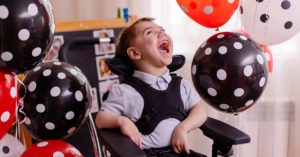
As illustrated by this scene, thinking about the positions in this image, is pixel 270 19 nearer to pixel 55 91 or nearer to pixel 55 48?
pixel 55 91

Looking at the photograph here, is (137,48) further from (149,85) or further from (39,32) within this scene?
(39,32)

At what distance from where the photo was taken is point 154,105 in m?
1.45

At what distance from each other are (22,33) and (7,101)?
0.17 meters

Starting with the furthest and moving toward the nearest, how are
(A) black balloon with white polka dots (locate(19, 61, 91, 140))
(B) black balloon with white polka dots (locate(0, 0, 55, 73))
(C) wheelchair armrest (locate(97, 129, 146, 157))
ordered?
(A) black balloon with white polka dots (locate(19, 61, 91, 140)) → (C) wheelchair armrest (locate(97, 129, 146, 157)) → (B) black balloon with white polka dots (locate(0, 0, 55, 73))

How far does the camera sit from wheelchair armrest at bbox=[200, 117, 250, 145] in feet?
4.29

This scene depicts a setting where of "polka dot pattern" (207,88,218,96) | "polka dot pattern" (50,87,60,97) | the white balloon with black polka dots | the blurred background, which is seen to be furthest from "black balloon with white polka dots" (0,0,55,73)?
the blurred background

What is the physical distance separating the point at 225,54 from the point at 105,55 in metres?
0.86

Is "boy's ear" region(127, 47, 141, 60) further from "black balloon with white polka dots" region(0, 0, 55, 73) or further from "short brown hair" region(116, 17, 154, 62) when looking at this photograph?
"black balloon with white polka dots" region(0, 0, 55, 73)

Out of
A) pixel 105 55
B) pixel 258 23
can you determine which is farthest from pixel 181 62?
pixel 105 55

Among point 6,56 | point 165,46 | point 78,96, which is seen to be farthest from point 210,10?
point 6,56

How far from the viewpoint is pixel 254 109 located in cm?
217

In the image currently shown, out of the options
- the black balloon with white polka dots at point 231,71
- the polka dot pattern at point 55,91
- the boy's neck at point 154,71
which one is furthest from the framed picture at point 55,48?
the black balloon with white polka dots at point 231,71

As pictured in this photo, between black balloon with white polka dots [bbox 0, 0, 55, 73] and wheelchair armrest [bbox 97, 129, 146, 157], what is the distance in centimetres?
38

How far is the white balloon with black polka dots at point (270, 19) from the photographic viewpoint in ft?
4.99
